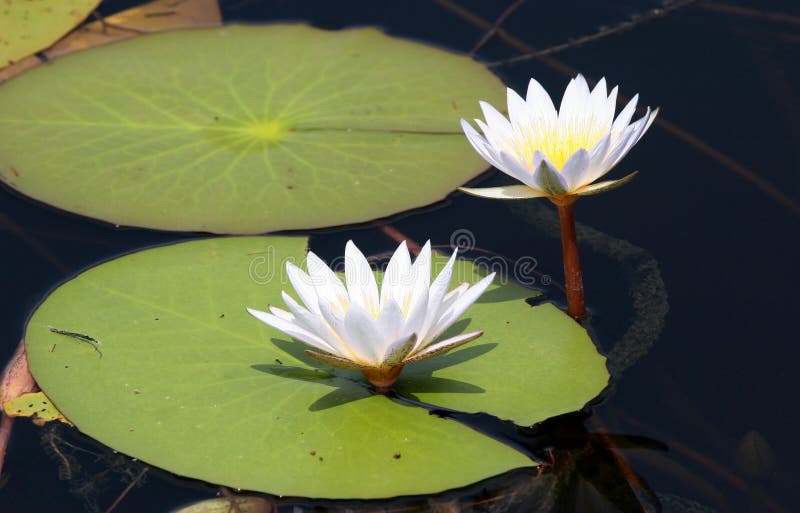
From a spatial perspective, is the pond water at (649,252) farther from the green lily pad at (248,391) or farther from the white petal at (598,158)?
the white petal at (598,158)

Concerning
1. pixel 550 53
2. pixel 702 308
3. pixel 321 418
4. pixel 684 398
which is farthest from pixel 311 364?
pixel 550 53

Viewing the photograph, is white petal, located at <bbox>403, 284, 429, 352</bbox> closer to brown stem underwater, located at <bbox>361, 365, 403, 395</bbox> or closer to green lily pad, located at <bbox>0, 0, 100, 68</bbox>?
brown stem underwater, located at <bbox>361, 365, 403, 395</bbox>

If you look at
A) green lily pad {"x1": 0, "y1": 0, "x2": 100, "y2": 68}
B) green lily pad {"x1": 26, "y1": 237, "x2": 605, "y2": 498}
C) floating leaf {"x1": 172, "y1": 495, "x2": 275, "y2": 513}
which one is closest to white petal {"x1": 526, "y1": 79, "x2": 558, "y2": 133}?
green lily pad {"x1": 26, "y1": 237, "x2": 605, "y2": 498}

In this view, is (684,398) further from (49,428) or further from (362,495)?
(49,428)

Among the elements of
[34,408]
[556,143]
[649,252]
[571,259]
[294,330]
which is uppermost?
[556,143]

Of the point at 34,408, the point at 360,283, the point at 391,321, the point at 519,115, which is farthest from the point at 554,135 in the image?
the point at 34,408

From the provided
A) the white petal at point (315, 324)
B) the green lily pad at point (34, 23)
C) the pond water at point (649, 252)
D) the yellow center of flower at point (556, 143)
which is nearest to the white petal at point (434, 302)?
the white petal at point (315, 324)

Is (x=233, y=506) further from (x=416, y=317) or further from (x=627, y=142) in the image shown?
(x=627, y=142)
